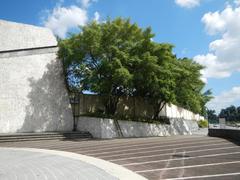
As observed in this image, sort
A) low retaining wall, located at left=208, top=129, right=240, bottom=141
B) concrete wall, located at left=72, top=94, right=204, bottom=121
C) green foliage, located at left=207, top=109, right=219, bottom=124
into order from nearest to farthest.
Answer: low retaining wall, located at left=208, top=129, right=240, bottom=141, concrete wall, located at left=72, top=94, right=204, bottom=121, green foliage, located at left=207, top=109, right=219, bottom=124

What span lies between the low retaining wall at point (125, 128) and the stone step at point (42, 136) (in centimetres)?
87

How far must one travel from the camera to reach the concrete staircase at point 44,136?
65.3 ft

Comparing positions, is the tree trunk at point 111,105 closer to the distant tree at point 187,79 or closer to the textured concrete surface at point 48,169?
the distant tree at point 187,79

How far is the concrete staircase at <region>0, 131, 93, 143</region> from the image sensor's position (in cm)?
1992

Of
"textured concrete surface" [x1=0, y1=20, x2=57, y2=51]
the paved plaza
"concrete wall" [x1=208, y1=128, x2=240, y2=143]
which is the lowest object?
the paved plaza

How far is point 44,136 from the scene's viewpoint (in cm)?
2142

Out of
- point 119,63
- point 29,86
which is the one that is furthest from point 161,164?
point 29,86

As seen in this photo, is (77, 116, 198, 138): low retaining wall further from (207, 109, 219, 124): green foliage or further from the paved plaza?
(207, 109, 219, 124): green foliage

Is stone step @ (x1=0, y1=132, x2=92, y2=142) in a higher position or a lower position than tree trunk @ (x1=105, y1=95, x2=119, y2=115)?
lower

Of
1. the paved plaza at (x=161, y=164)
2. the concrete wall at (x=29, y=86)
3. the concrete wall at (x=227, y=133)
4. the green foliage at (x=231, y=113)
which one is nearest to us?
the paved plaza at (x=161, y=164)

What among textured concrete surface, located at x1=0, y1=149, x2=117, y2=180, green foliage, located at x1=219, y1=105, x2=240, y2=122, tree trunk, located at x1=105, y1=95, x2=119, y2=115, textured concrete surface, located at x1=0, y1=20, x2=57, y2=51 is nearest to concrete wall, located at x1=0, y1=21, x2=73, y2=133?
textured concrete surface, located at x1=0, y1=20, x2=57, y2=51

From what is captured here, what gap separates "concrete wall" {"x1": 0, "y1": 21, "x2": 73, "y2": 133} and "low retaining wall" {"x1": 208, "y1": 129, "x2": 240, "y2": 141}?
36.9ft

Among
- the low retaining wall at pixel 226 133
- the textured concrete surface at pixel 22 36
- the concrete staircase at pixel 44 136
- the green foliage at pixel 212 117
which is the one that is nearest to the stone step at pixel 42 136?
the concrete staircase at pixel 44 136

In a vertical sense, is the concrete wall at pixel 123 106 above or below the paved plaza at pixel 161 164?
above
